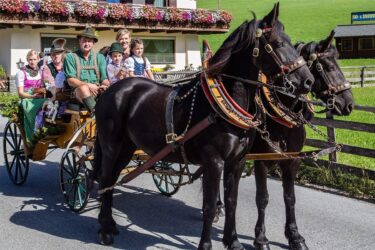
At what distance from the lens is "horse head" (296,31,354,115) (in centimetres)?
537

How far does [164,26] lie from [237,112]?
26842 millimetres

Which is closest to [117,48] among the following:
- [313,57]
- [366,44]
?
[313,57]

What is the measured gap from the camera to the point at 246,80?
496 cm

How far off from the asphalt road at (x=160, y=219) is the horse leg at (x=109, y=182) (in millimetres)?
155

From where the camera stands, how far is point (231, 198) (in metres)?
5.51

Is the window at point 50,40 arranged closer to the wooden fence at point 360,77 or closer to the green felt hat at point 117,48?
the wooden fence at point 360,77

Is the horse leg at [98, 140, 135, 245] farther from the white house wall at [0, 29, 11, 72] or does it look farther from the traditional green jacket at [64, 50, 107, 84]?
the white house wall at [0, 29, 11, 72]

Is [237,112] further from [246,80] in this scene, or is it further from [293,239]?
[293,239]

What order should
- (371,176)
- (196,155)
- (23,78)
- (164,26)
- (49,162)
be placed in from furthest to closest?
(164,26), (49,162), (23,78), (371,176), (196,155)

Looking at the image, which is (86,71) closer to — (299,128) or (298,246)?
(299,128)

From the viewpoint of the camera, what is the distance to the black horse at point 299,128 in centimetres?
540

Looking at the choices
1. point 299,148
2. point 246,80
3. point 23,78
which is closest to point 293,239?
point 299,148

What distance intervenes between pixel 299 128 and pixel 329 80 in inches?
26.1

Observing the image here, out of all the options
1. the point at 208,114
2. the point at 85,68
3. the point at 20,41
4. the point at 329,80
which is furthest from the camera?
the point at 20,41
